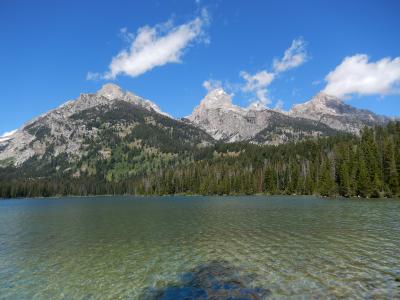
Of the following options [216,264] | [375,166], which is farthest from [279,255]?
[375,166]

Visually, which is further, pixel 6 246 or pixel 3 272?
pixel 6 246

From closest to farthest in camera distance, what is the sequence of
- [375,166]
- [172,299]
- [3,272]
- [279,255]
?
[172,299] < [3,272] < [279,255] < [375,166]

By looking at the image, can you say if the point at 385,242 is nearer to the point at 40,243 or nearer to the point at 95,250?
the point at 95,250

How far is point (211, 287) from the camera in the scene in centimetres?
2405

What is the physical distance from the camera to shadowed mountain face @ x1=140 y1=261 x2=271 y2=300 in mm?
22344

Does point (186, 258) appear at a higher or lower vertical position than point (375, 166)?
lower

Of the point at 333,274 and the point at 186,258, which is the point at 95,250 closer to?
the point at 186,258

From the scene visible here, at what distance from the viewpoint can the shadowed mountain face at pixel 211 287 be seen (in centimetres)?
2234

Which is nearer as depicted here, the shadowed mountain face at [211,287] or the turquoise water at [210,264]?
the shadowed mountain face at [211,287]

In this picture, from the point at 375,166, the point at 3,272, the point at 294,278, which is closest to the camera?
the point at 294,278

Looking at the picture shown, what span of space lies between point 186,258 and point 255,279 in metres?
10.2

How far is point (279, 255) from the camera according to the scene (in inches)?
1319

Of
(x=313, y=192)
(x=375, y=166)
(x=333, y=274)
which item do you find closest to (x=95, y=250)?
(x=333, y=274)

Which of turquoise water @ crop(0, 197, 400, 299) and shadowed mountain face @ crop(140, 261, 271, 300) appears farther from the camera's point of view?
turquoise water @ crop(0, 197, 400, 299)
